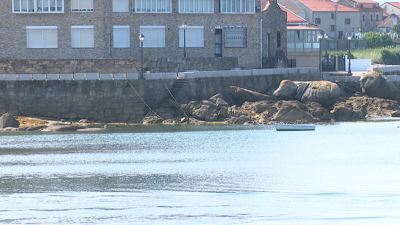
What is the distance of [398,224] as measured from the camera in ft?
57.7

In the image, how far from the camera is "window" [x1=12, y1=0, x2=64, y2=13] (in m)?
53.6

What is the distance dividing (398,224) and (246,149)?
1714 centimetres

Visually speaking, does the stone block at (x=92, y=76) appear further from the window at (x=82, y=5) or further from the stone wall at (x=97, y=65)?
the window at (x=82, y=5)

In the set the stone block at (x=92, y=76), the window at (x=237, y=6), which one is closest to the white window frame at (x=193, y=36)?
the window at (x=237, y=6)

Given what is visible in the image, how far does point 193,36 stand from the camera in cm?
5581

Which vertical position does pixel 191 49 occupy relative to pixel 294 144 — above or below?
above

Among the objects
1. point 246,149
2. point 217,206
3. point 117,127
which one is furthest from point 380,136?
point 217,206

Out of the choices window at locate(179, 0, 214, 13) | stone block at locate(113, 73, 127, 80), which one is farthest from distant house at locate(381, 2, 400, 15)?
stone block at locate(113, 73, 127, 80)

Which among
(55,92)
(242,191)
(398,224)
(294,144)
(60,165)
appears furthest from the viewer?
(55,92)

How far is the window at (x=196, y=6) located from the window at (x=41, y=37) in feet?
35.4

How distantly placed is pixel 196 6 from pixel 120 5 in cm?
646

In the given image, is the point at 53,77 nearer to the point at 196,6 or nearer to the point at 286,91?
the point at 196,6

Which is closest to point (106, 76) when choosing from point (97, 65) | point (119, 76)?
point (119, 76)

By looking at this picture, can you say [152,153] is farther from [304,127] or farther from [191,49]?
[191,49]
